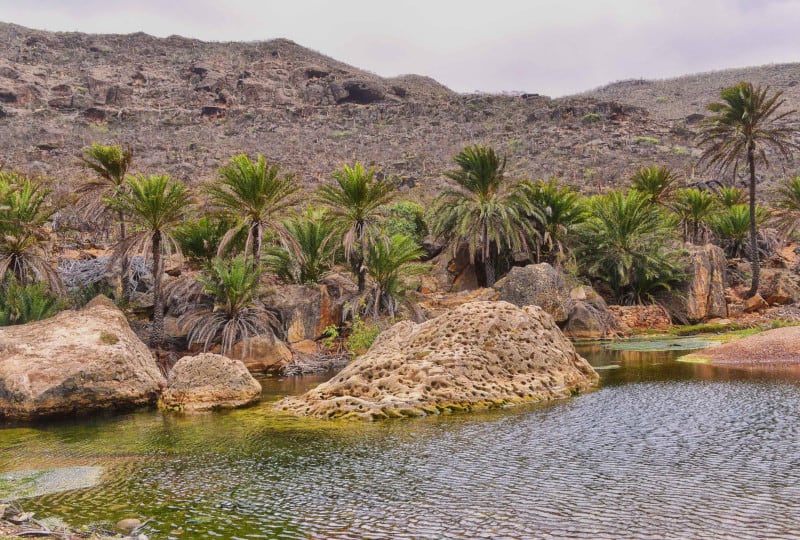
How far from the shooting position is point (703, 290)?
32812 mm

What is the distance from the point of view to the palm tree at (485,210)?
32.9 meters

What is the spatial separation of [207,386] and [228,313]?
7.54m

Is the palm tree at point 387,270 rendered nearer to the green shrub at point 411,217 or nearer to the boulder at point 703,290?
the green shrub at point 411,217

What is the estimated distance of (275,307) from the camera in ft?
80.0

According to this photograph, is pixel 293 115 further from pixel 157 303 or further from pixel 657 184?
pixel 157 303

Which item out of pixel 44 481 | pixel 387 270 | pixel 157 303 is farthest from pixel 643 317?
pixel 44 481

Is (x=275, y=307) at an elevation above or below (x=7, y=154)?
below

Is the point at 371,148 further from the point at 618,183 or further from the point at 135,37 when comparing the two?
the point at 135,37

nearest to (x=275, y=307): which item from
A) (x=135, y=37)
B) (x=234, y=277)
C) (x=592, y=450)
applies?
(x=234, y=277)

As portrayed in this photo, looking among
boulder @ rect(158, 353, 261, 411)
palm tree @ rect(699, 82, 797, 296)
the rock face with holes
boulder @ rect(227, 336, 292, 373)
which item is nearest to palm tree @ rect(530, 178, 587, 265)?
palm tree @ rect(699, 82, 797, 296)

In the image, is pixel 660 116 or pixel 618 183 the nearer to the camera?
pixel 618 183

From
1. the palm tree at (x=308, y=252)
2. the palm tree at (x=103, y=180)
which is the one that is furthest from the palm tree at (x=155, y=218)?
the palm tree at (x=308, y=252)

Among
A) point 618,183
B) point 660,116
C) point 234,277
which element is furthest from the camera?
point 660,116

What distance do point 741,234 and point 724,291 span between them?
8.71m
